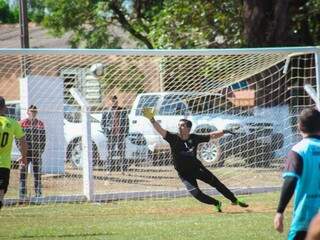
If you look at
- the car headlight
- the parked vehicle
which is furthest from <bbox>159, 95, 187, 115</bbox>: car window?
the parked vehicle

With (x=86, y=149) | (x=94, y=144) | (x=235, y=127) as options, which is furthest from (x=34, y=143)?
(x=235, y=127)

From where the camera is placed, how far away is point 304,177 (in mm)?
7117

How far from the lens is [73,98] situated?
55.8 ft

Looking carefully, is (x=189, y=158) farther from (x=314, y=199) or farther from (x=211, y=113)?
(x=314, y=199)

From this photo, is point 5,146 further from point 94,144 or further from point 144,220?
point 94,144

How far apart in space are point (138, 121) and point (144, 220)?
5.00m

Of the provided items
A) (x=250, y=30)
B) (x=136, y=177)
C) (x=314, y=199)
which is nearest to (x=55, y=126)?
(x=136, y=177)

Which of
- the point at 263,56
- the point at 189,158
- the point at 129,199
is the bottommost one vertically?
the point at 129,199

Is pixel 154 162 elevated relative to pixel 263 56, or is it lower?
lower

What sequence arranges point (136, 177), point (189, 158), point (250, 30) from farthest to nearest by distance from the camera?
point (250, 30) < point (136, 177) < point (189, 158)

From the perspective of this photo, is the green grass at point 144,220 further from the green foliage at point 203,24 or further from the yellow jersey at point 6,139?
the green foliage at point 203,24

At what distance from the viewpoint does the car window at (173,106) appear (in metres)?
17.7

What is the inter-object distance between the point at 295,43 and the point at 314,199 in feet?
56.3

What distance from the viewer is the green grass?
11234 millimetres
